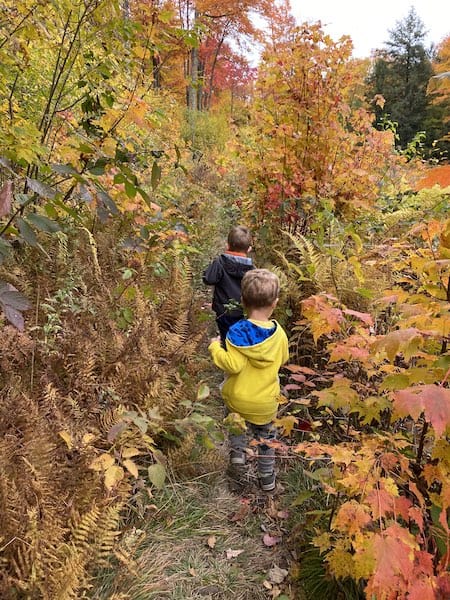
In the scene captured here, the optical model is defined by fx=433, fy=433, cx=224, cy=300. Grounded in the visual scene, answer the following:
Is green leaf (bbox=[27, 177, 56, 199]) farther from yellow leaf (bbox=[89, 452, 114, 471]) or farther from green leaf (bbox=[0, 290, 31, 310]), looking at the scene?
yellow leaf (bbox=[89, 452, 114, 471])

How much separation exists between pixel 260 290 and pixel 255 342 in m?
0.33

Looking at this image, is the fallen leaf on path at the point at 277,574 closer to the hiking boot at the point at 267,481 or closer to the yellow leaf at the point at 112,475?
the hiking boot at the point at 267,481

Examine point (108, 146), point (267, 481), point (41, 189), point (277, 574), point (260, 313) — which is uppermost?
point (108, 146)

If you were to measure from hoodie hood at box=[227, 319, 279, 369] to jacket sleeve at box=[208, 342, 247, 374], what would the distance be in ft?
0.11

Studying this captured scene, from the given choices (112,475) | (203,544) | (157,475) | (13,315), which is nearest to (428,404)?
(157,475)

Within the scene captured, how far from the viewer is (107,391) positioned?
2.61m

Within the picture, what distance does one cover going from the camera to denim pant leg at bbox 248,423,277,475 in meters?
2.74

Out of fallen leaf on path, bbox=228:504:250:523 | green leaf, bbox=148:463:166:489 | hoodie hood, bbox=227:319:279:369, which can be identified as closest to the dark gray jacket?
hoodie hood, bbox=227:319:279:369

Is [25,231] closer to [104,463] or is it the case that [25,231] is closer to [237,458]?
[104,463]

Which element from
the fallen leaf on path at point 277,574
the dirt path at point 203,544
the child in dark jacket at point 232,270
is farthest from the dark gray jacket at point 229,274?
the fallen leaf on path at point 277,574

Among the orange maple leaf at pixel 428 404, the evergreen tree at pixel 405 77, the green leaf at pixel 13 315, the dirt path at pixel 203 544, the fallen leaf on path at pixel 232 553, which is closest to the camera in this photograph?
the orange maple leaf at pixel 428 404

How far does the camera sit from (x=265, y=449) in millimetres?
2807

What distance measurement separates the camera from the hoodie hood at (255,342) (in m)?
2.65

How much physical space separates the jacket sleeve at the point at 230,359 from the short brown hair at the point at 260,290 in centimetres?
34
